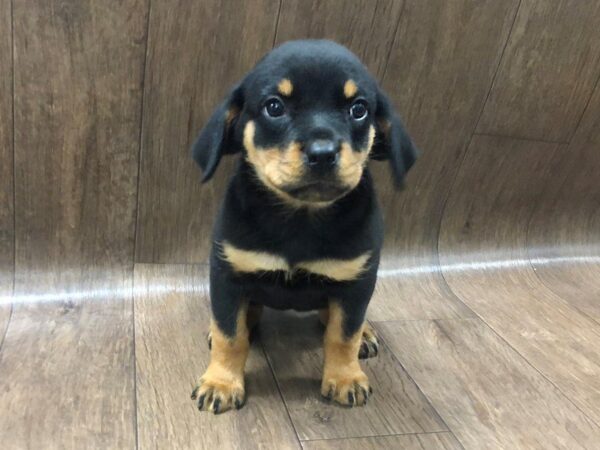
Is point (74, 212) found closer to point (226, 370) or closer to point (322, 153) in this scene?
point (226, 370)

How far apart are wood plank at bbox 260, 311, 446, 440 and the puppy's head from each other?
454mm

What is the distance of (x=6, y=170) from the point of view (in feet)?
5.24

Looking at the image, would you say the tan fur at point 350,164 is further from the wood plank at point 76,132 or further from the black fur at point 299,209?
the wood plank at point 76,132

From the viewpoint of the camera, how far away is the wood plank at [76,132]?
1501 mm

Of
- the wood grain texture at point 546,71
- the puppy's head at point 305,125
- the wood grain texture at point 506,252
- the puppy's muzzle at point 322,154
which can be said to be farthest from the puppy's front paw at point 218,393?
the wood grain texture at point 546,71

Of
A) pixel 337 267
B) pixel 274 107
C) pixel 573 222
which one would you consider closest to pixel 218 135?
pixel 274 107

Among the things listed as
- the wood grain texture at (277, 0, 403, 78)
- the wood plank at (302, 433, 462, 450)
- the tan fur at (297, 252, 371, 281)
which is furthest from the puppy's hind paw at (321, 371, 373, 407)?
the wood grain texture at (277, 0, 403, 78)

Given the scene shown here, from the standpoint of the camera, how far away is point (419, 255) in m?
1.99

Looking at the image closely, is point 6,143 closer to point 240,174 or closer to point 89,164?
point 89,164

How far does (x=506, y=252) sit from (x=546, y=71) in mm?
615

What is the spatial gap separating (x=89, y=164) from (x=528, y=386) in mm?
1279

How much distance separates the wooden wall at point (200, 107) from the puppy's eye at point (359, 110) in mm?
473

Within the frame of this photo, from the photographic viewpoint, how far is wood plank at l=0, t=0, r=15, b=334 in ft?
4.84

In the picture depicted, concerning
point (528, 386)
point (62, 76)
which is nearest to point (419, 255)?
point (528, 386)
